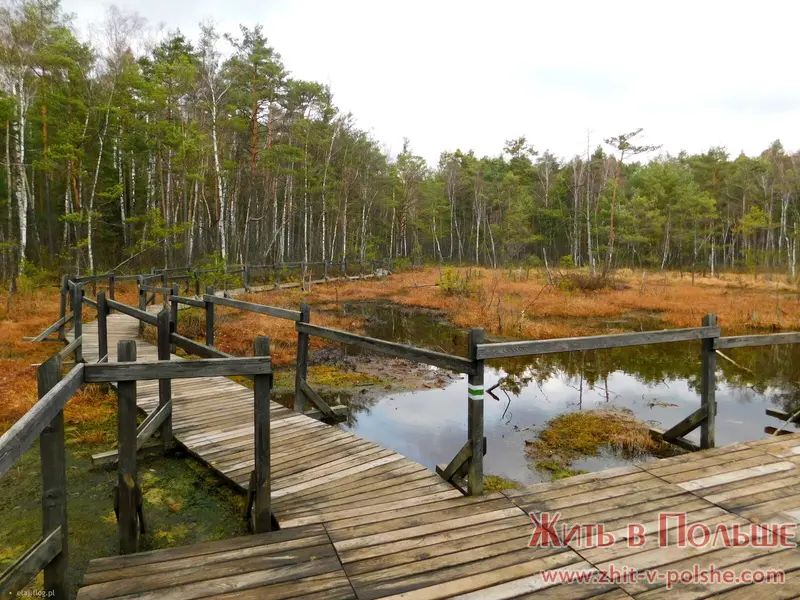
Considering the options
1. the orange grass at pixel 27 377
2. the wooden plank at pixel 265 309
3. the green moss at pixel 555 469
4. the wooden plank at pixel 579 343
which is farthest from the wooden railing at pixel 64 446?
the green moss at pixel 555 469

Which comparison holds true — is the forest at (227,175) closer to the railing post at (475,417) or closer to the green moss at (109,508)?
the green moss at (109,508)

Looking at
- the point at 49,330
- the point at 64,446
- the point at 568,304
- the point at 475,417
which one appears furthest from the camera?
the point at 568,304

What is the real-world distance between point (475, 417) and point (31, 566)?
2.82m

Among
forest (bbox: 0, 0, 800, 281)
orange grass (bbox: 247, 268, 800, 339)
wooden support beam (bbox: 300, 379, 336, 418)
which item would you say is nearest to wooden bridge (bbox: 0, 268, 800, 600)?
wooden support beam (bbox: 300, 379, 336, 418)

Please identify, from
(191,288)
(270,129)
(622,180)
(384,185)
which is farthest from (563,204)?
(191,288)

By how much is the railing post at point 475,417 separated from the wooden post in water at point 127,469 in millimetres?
2384

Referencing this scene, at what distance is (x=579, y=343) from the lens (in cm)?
435

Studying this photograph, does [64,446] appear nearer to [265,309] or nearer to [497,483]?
[265,309]

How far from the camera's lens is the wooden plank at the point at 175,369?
2.91 metres

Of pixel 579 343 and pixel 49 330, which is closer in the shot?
pixel 579 343

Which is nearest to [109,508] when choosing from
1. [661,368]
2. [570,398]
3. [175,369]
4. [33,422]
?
[175,369]

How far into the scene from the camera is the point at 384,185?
42938 mm

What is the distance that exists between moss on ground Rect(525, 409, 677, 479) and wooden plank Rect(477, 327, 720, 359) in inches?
77.8

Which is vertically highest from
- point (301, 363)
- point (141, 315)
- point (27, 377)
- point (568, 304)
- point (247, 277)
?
point (247, 277)
